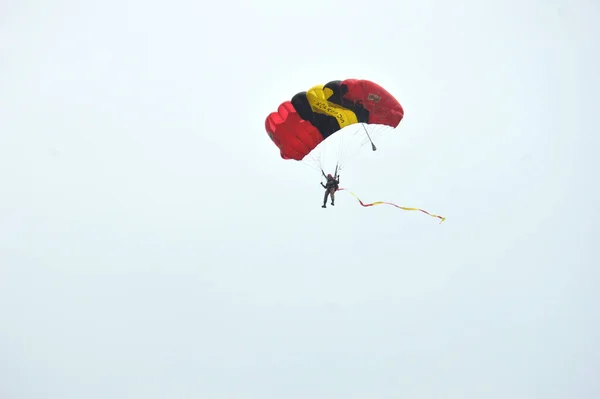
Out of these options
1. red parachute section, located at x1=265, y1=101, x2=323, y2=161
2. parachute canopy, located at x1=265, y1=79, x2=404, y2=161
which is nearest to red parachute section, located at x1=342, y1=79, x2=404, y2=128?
parachute canopy, located at x1=265, y1=79, x2=404, y2=161

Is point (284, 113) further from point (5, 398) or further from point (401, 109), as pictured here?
point (5, 398)

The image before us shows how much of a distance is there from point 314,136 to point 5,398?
98299 mm

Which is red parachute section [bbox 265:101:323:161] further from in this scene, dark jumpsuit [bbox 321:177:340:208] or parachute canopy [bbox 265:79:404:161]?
dark jumpsuit [bbox 321:177:340:208]

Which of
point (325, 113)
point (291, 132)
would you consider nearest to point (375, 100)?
point (325, 113)

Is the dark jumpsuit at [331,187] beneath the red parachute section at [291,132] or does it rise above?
beneath

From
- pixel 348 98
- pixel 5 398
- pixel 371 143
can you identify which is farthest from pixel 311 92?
pixel 5 398

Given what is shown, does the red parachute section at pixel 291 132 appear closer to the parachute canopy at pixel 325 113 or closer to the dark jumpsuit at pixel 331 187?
the parachute canopy at pixel 325 113

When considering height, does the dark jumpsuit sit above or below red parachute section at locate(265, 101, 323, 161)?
below

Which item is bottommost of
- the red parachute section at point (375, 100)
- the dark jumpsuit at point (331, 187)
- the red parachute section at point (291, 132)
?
the dark jumpsuit at point (331, 187)

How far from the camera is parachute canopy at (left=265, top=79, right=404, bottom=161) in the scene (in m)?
32.2

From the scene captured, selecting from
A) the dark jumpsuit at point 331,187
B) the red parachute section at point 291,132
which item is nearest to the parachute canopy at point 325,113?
the red parachute section at point 291,132

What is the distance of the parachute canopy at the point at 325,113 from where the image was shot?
106ft

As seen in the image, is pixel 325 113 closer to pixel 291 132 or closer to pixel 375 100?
pixel 291 132

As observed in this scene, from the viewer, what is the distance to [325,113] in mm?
33375
